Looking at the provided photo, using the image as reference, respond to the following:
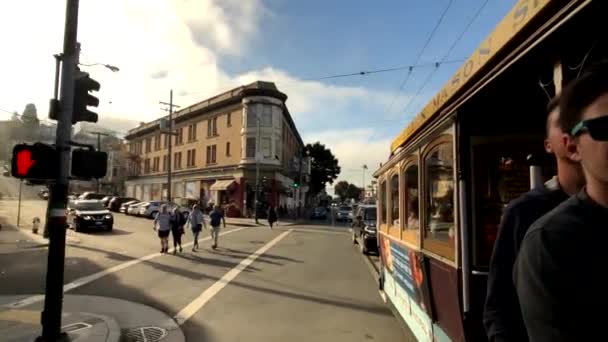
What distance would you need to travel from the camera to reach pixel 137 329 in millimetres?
6371

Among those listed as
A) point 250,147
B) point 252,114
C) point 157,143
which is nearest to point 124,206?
point 250,147

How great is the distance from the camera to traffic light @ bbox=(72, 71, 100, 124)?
611 centimetres

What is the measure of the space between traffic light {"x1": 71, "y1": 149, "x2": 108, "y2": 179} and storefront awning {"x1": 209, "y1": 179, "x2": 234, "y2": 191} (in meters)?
35.9

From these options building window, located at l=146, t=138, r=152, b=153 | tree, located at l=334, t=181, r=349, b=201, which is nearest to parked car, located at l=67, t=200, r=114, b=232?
building window, located at l=146, t=138, r=152, b=153

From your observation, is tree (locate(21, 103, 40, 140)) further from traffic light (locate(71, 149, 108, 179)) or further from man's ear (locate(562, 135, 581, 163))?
man's ear (locate(562, 135, 581, 163))

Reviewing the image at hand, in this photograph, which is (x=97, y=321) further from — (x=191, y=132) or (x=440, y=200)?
(x=191, y=132)

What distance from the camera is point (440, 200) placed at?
171 inches

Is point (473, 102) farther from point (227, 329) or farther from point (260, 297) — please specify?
point (260, 297)

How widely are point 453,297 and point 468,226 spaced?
601 millimetres

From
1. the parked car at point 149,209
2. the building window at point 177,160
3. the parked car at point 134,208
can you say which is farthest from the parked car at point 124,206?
the building window at point 177,160

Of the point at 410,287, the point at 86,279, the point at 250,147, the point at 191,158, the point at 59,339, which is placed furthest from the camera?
the point at 191,158

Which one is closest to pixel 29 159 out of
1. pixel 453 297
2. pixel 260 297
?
pixel 260 297

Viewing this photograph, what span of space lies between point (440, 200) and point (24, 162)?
17.1 ft

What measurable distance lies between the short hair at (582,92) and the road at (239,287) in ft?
17.4
